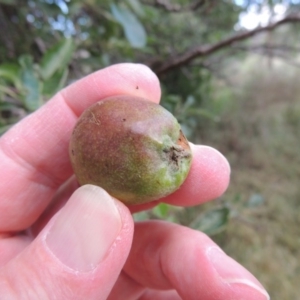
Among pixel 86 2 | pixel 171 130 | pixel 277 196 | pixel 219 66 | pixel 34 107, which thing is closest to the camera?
pixel 171 130

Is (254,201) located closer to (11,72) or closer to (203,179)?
(203,179)

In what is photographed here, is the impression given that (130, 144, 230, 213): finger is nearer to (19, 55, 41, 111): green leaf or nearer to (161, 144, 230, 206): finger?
(161, 144, 230, 206): finger

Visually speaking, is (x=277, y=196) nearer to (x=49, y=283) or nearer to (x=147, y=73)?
(x=147, y=73)

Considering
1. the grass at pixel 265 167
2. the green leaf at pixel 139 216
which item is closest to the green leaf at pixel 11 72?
the green leaf at pixel 139 216

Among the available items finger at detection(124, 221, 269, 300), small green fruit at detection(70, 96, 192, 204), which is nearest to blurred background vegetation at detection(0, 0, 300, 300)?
finger at detection(124, 221, 269, 300)

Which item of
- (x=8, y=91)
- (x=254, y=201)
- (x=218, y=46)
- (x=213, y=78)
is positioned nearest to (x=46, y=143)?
(x=8, y=91)

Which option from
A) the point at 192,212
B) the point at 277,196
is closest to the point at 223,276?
the point at 192,212
